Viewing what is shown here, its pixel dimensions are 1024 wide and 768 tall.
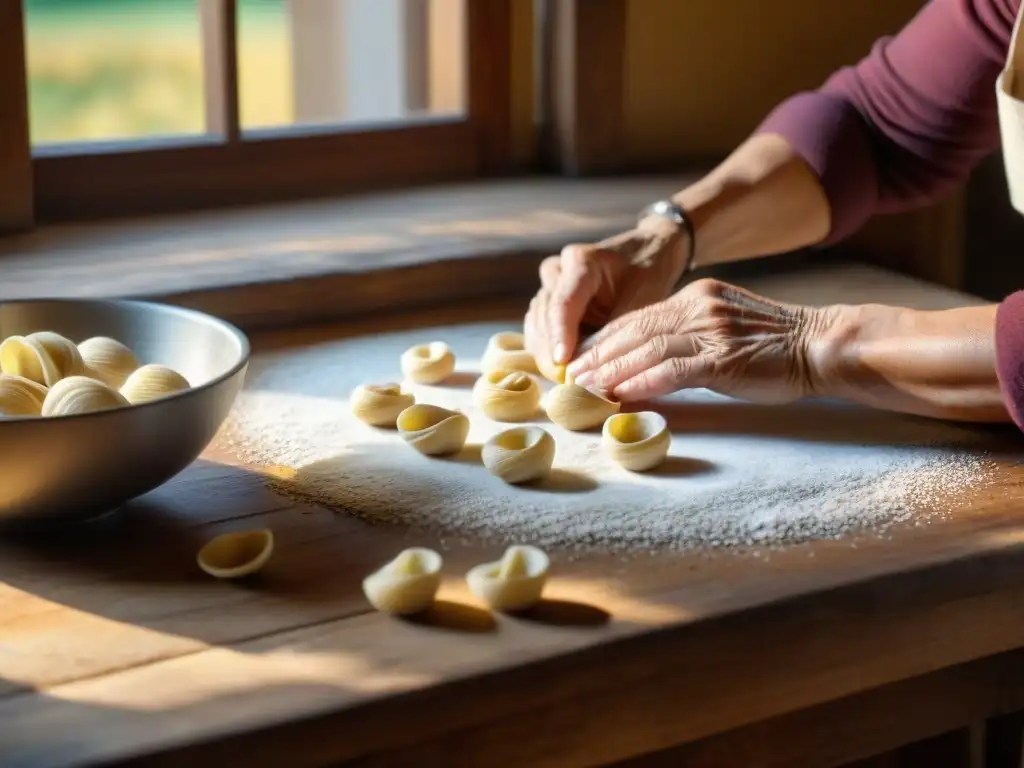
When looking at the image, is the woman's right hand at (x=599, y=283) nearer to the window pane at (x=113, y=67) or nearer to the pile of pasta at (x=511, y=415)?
the pile of pasta at (x=511, y=415)

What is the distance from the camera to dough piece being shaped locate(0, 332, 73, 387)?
87 cm

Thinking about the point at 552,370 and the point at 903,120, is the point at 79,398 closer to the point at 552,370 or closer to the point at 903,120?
the point at 552,370

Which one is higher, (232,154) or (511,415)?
(232,154)

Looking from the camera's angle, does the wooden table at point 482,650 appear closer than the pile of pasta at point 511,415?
Yes

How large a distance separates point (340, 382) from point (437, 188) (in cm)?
62

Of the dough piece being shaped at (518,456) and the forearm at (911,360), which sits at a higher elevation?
the forearm at (911,360)

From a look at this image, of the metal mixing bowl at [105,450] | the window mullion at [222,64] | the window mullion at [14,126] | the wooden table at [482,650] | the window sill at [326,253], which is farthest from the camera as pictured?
the window mullion at [222,64]

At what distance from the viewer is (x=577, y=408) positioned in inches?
40.1

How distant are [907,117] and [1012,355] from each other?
0.46 m

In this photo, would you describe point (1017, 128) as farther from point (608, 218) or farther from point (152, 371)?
point (152, 371)

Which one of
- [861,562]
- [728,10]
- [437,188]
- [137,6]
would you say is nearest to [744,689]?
Answer: [861,562]

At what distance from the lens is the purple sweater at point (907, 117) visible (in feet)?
4.18

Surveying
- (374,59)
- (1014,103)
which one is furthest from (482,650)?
(374,59)

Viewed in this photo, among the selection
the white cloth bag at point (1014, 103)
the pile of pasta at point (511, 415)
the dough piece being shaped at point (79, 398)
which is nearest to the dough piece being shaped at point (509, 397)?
the pile of pasta at point (511, 415)
